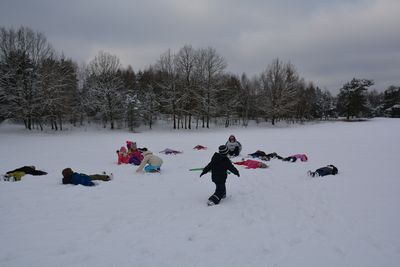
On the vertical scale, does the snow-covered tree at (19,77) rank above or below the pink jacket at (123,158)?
above

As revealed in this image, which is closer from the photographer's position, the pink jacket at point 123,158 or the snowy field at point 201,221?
the snowy field at point 201,221

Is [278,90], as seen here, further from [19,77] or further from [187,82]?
[19,77]

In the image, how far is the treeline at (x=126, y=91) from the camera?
3303cm

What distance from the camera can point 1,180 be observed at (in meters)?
9.45

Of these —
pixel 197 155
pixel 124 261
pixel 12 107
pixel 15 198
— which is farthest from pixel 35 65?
pixel 124 261

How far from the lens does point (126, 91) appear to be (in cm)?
4138

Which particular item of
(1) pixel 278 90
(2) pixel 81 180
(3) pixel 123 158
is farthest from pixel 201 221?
(1) pixel 278 90

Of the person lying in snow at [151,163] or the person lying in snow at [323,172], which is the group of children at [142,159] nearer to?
the person lying in snow at [151,163]

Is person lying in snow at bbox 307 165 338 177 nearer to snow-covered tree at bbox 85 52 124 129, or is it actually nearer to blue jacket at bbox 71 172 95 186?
blue jacket at bbox 71 172 95 186

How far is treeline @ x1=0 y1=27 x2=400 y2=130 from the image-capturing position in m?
33.0

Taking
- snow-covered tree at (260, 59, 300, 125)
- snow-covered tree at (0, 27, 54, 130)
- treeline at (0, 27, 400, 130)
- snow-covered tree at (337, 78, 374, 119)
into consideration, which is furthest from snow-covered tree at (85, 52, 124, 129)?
snow-covered tree at (337, 78, 374, 119)

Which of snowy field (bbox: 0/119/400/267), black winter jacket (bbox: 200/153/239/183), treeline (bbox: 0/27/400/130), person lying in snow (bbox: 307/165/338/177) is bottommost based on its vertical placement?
snowy field (bbox: 0/119/400/267)

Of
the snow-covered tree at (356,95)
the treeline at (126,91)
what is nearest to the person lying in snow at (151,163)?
the treeline at (126,91)

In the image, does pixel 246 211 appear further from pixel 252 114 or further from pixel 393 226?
pixel 252 114
